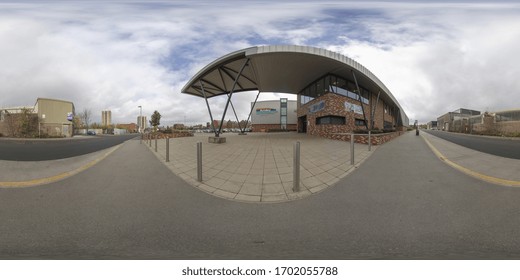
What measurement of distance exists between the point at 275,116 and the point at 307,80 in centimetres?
2299

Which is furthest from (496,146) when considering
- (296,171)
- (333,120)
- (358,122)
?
(296,171)

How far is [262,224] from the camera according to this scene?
9.50 feet

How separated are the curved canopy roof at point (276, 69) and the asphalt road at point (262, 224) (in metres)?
10.4

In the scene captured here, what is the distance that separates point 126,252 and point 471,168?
845cm

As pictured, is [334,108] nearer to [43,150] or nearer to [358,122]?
[358,122]

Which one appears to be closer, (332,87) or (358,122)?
(332,87)

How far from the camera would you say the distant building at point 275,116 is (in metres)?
42.1

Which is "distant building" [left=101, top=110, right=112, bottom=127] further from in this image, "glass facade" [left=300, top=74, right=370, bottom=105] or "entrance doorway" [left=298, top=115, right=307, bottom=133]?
"glass facade" [left=300, top=74, right=370, bottom=105]

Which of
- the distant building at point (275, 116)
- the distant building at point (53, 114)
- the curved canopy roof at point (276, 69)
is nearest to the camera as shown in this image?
the curved canopy roof at point (276, 69)

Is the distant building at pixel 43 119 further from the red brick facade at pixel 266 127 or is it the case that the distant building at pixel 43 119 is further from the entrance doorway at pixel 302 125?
the entrance doorway at pixel 302 125

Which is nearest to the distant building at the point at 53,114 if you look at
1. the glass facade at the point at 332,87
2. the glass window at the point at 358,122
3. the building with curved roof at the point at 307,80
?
the building with curved roof at the point at 307,80

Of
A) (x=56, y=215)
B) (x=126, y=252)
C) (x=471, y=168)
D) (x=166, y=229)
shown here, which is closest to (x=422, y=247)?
(x=166, y=229)

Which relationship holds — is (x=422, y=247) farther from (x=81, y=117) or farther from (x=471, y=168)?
(x=81, y=117)
